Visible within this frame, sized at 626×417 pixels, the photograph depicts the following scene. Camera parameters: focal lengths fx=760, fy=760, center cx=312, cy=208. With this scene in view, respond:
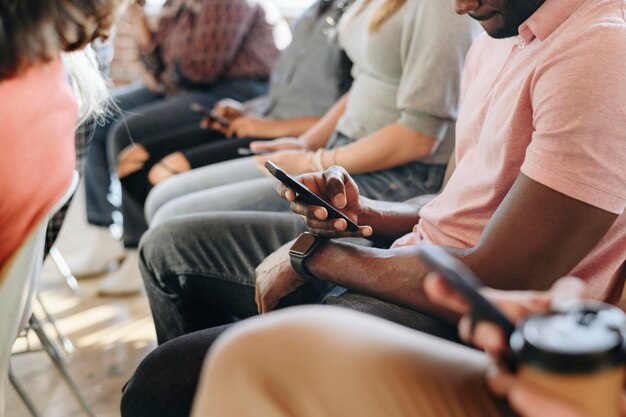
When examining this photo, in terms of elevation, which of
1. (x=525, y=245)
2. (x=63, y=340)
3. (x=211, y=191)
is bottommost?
(x=63, y=340)

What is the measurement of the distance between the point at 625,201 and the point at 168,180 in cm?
134

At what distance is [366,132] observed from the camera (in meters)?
1.74

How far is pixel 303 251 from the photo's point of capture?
1.20m

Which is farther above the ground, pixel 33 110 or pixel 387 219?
pixel 33 110

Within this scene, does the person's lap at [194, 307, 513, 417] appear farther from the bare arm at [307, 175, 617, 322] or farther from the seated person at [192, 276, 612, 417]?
the bare arm at [307, 175, 617, 322]

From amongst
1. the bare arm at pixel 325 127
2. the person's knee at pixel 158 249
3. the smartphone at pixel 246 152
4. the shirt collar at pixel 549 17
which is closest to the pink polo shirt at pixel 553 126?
the shirt collar at pixel 549 17

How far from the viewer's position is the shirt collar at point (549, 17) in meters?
1.04

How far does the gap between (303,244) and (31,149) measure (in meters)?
0.46

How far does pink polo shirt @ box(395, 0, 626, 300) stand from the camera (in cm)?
94

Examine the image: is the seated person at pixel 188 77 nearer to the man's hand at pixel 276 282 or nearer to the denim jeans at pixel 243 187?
the denim jeans at pixel 243 187

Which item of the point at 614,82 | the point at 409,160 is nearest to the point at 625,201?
the point at 614,82

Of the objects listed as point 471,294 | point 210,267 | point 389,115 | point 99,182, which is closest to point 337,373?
point 471,294

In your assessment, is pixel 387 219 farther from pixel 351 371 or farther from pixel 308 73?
pixel 308 73

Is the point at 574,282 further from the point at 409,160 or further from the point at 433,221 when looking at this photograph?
the point at 409,160
